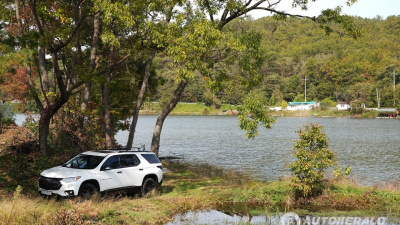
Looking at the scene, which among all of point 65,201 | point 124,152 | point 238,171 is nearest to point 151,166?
point 124,152

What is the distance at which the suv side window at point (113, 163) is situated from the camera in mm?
13017

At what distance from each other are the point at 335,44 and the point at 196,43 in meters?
172

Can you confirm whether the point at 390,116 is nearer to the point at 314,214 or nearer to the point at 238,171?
the point at 238,171

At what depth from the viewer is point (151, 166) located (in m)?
14.1

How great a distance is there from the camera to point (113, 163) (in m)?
13.2

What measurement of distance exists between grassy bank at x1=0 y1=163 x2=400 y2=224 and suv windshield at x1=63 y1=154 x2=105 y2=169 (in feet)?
4.06

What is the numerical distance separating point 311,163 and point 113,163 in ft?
22.9

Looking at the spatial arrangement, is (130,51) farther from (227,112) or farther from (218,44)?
(227,112)

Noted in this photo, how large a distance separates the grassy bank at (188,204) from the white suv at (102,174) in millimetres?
382

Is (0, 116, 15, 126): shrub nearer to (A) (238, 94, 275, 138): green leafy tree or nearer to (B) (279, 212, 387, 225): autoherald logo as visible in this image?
(A) (238, 94, 275, 138): green leafy tree

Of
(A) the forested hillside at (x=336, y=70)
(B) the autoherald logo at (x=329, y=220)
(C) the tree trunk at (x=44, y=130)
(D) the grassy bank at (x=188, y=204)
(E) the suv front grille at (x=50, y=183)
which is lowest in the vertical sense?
(B) the autoherald logo at (x=329, y=220)

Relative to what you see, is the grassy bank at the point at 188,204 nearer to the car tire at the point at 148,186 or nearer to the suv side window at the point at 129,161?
the car tire at the point at 148,186

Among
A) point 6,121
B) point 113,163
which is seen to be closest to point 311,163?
point 113,163

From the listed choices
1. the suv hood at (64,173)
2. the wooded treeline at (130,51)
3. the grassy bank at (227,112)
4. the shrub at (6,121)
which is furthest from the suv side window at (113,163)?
the grassy bank at (227,112)
